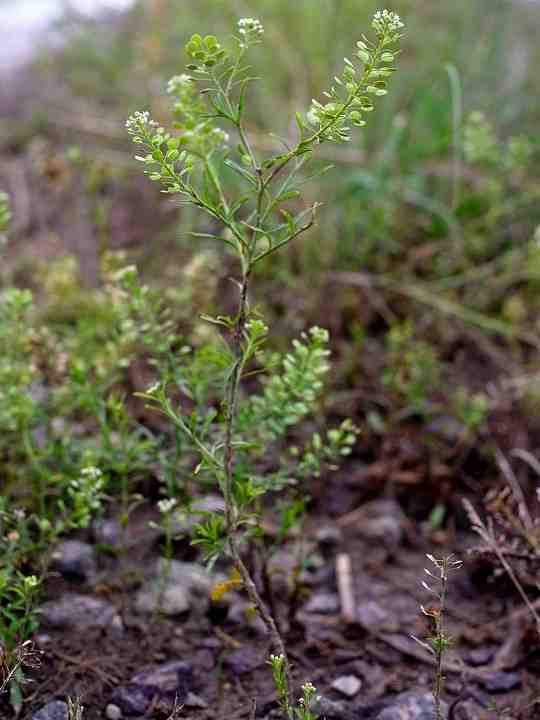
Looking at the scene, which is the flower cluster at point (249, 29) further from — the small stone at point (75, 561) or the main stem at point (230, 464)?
the small stone at point (75, 561)

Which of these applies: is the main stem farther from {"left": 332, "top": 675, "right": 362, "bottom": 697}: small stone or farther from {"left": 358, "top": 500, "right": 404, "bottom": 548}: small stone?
{"left": 358, "top": 500, "right": 404, "bottom": 548}: small stone

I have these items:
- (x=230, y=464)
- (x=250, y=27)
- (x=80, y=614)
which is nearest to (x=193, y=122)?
(x=250, y=27)

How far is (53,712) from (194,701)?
27 centimetres

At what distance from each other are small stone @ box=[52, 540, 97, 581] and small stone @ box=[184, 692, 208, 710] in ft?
1.26

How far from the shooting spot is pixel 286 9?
12.3 ft

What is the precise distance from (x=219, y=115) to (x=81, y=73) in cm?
348

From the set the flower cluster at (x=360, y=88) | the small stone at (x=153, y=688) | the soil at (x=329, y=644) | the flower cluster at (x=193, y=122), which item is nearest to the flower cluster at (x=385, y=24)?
the flower cluster at (x=360, y=88)

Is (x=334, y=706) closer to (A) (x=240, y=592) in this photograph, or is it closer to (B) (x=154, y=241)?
(A) (x=240, y=592)

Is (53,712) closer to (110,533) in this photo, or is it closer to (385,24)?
(110,533)

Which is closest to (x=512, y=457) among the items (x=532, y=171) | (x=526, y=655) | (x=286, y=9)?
(x=526, y=655)

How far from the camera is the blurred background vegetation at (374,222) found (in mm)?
2363

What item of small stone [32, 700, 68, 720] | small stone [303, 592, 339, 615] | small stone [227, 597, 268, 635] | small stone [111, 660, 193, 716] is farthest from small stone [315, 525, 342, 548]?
small stone [32, 700, 68, 720]

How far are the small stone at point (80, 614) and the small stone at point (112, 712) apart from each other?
0.21 metres

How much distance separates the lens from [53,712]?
1.42 meters
